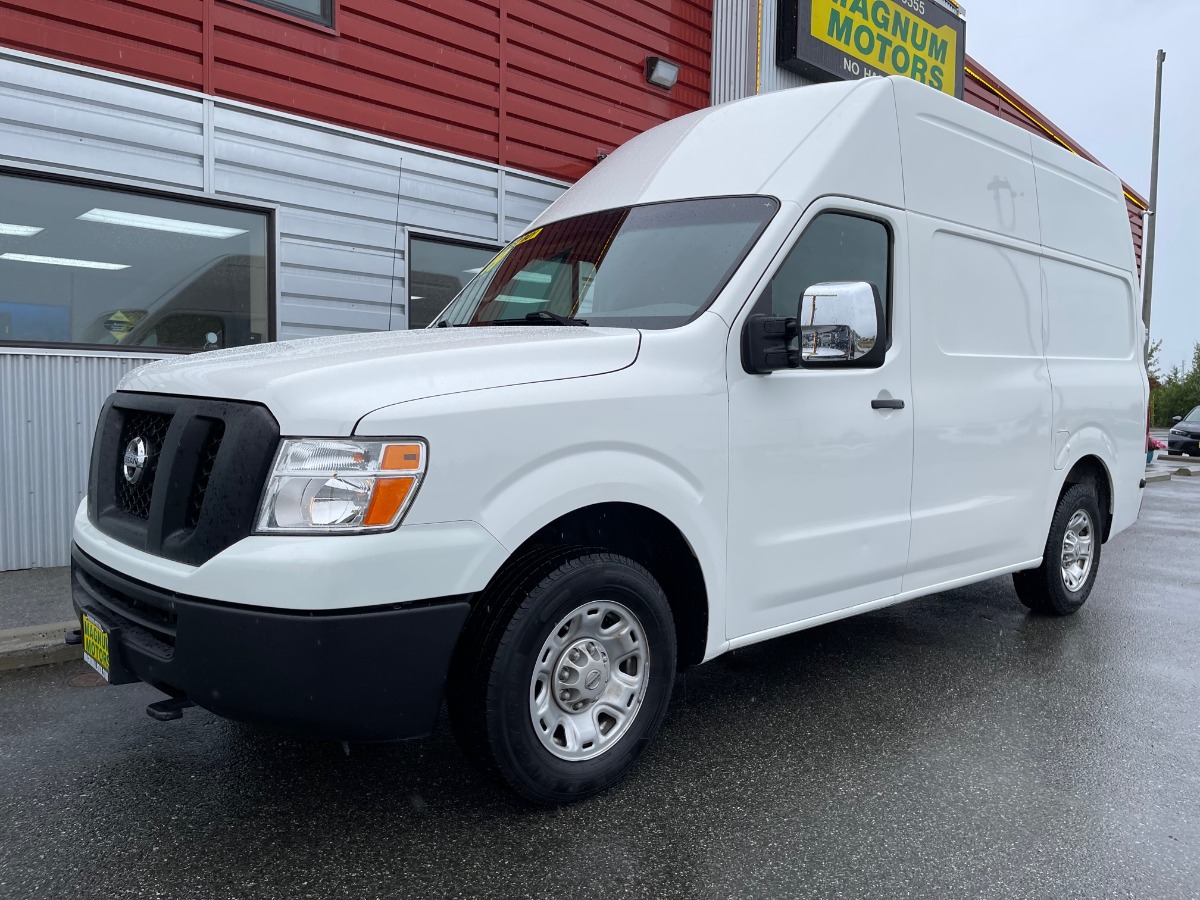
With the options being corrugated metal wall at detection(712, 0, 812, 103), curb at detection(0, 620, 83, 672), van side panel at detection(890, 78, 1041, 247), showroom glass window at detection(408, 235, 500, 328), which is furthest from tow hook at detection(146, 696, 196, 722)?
corrugated metal wall at detection(712, 0, 812, 103)

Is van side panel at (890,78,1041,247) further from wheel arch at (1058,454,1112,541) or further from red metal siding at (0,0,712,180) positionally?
red metal siding at (0,0,712,180)

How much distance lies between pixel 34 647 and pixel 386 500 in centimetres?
293

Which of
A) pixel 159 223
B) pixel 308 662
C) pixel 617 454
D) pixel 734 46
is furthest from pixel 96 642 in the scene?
pixel 734 46

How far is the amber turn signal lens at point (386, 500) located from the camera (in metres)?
2.41

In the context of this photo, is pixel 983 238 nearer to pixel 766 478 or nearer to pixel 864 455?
pixel 864 455

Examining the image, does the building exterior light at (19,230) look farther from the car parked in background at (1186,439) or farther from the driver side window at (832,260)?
the car parked in background at (1186,439)

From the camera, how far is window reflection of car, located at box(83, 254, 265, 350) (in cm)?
616

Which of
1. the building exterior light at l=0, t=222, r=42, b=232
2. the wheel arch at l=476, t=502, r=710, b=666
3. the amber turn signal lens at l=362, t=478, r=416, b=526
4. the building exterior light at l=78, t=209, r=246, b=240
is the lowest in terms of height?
the wheel arch at l=476, t=502, r=710, b=666

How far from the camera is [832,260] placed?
3693mm

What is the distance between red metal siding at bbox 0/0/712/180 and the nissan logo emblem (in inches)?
161

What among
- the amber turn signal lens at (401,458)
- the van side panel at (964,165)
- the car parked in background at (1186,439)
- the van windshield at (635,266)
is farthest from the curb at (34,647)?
the car parked in background at (1186,439)

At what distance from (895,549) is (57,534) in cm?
518

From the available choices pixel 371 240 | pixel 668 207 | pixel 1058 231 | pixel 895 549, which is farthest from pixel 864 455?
pixel 371 240

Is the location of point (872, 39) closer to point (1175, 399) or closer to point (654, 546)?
point (654, 546)
